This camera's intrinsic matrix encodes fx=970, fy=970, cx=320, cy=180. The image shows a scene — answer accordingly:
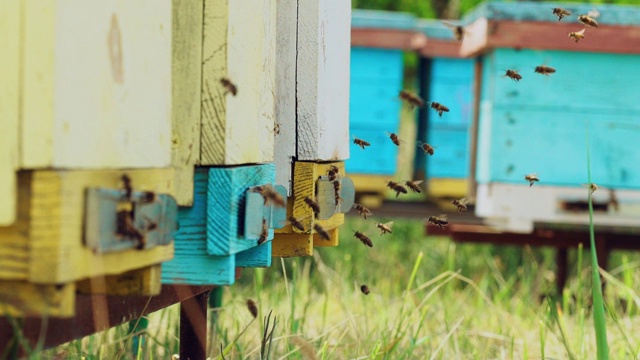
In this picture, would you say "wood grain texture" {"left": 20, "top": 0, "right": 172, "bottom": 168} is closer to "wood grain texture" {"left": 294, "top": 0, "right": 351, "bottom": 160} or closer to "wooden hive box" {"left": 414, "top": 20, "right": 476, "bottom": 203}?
"wood grain texture" {"left": 294, "top": 0, "right": 351, "bottom": 160}

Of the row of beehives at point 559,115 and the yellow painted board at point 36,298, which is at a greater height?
the row of beehives at point 559,115

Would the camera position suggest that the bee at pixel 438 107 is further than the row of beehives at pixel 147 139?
Yes

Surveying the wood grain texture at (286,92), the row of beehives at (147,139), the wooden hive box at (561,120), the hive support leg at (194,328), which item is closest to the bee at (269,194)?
the row of beehives at (147,139)

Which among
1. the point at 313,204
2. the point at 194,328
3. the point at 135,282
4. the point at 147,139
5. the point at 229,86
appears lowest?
the point at 194,328

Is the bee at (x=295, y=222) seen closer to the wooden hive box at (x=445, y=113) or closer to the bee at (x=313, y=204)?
the bee at (x=313, y=204)

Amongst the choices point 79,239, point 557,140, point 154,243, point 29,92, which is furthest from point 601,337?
point 557,140

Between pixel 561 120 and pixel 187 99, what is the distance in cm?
331

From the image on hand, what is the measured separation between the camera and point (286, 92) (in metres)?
2.59

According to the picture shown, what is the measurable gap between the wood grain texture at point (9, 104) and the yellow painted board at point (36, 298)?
Answer: 125mm

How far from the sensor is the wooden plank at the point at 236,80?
6.48 ft

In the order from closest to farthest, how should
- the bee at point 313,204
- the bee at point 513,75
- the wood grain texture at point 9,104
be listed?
the wood grain texture at point 9,104, the bee at point 313,204, the bee at point 513,75

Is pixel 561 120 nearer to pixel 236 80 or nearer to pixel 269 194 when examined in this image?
pixel 269 194

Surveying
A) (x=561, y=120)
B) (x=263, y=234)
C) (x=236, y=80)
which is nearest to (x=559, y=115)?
(x=561, y=120)

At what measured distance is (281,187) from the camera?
94.3 inches
